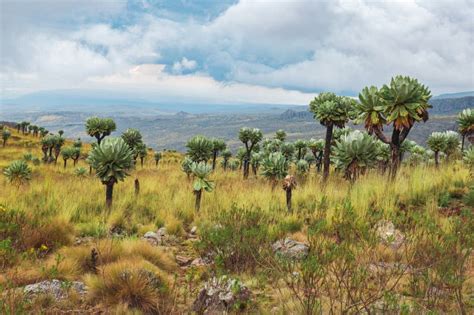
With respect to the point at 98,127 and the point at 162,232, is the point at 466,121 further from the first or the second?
the point at 98,127

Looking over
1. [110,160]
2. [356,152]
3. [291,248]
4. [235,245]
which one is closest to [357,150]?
[356,152]

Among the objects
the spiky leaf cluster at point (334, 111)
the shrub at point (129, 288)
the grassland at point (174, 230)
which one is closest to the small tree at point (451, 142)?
the spiky leaf cluster at point (334, 111)

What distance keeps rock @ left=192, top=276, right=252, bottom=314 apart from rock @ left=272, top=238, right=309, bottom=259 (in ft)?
5.83

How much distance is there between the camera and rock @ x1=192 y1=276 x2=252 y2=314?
4.41 meters

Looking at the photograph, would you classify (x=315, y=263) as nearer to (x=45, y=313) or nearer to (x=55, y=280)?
(x=45, y=313)

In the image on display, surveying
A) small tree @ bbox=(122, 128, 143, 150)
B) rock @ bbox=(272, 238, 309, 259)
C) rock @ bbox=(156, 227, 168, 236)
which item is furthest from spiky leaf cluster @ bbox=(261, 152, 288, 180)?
small tree @ bbox=(122, 128, 143, 150)

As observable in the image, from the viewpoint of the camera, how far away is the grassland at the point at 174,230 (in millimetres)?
4695

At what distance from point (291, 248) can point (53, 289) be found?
13.3ft

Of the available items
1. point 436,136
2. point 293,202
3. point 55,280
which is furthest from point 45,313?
point 436,136

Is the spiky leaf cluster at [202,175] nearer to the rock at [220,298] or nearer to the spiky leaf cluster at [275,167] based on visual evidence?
the spiky leaf cluster at [275,167]

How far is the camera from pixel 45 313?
14.0 feet

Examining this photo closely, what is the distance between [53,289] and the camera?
15.7 ft

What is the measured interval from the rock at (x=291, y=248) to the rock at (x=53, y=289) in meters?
3.24

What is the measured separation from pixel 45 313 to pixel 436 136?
1936cm
